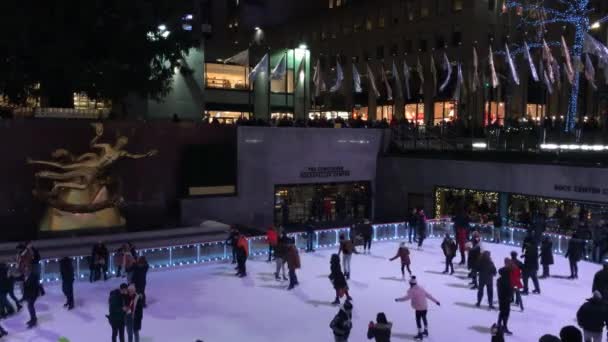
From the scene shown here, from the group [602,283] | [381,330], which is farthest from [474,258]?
[381,330]

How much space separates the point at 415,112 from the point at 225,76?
2235cm

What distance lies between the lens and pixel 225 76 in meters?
39.6

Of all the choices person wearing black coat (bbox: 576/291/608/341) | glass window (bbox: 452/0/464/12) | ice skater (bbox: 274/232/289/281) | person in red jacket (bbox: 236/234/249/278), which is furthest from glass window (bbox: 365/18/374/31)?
person wearing black coat (bbox: 576/291/608/341)

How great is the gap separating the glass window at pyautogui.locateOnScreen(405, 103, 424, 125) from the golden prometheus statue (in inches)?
1461

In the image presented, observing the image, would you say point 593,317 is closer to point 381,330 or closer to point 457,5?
point 381,330

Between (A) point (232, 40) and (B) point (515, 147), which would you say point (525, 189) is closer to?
(B) point (515, 147)

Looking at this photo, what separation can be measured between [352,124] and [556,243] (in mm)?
13016

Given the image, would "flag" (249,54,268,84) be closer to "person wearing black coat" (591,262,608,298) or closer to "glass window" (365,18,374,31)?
"person wearing black coat" (591,262,608,298)

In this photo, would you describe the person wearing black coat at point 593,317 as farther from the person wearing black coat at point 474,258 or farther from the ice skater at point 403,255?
the ice skater at point 403,255

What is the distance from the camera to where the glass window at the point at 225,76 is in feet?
127

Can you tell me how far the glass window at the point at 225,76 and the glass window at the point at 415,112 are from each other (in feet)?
63.3

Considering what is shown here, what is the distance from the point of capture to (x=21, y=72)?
2330 centimetres

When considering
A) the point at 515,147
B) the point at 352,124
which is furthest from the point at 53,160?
the point at 515,147

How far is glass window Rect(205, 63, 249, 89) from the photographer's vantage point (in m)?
38.8
